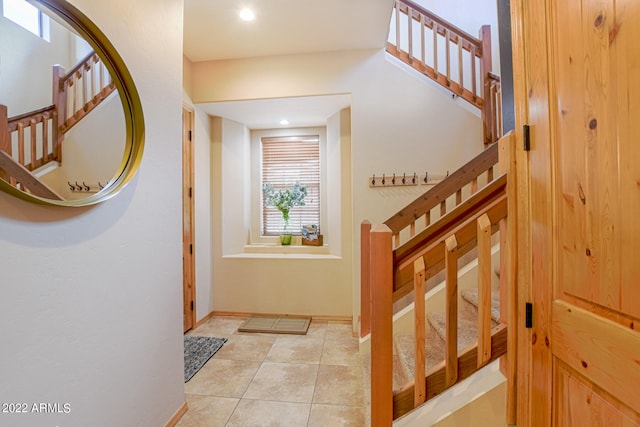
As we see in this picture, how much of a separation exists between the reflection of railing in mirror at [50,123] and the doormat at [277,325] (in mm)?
2227

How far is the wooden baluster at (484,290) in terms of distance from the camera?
1093 millimetres

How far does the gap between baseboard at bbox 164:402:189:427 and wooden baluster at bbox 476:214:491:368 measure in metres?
1.65

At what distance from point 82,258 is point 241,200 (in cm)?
245

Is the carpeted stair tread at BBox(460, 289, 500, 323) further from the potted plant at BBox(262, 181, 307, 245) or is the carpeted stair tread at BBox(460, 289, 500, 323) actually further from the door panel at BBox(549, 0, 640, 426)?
the potted plant at BBox(262, 181, 307, 245)

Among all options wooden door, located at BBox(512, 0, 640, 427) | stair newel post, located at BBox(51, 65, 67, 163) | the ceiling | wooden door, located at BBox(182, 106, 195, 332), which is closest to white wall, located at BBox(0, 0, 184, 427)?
stair newel post, located at BBox(51, 65, 67, 163)

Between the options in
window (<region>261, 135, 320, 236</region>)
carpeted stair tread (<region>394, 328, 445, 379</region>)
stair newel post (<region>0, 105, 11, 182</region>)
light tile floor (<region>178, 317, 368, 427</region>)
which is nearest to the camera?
stair newel post (<region>0, 105, 11, 182</region>)

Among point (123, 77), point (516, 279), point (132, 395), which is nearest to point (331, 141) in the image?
point (123, 77)

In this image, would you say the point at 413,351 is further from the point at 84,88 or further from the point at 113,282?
the point at 84,88

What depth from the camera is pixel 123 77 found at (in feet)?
4.13

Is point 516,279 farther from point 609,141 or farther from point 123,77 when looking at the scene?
point 123,77

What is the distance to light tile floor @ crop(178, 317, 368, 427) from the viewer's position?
5.35ft

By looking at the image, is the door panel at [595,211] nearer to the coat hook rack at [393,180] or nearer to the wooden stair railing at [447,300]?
the wooden stair railing at [447,300]

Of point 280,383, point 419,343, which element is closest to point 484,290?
point 419,343

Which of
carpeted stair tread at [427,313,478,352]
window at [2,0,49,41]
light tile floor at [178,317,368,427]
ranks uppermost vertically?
window at [2,0,49,41]
